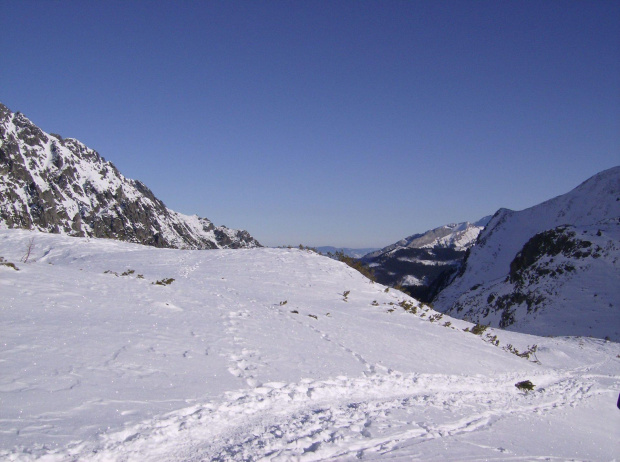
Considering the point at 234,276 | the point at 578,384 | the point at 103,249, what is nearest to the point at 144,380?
the point at 234,276

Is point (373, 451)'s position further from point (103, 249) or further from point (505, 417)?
point (103, 249)

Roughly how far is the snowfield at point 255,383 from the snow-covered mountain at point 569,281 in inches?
905

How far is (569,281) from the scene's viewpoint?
38781mm

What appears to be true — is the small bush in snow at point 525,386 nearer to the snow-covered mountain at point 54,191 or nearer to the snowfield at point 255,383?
the snowfield at point 255,383

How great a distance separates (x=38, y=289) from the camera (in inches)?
393

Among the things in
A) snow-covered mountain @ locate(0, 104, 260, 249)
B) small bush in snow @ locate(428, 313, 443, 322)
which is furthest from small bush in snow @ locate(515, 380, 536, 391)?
snow-covered mountain @ locate(0, 104, 260, 249)

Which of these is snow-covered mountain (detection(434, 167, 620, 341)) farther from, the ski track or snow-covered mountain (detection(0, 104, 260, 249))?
snow-covered mountain (detection(0, 104, 260, 249))

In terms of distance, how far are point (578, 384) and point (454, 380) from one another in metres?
6.05

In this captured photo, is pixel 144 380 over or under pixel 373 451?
over

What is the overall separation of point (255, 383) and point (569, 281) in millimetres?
42790

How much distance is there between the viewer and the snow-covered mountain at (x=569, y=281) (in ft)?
112

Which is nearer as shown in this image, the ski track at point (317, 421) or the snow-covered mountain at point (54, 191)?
the ski track at point (317, 421)

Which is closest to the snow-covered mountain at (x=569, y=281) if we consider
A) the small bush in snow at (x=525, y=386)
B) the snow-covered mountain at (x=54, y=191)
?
the small bush in snow at (x=525, y=386)

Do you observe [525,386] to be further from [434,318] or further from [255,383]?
[255,383]
